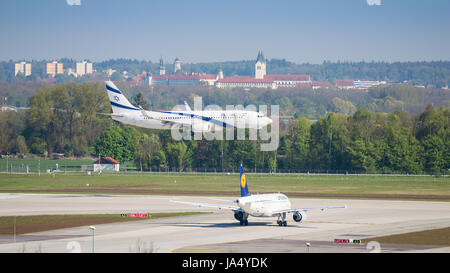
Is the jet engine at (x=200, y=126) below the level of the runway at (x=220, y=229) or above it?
above

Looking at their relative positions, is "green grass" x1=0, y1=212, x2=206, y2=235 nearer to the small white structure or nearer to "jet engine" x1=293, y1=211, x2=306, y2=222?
"jet engine" x1=293, y1=211, x2=306, y2=222

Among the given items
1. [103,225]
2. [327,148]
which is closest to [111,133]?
[327,148]

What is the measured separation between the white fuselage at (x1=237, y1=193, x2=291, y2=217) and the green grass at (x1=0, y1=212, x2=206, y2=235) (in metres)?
13.9

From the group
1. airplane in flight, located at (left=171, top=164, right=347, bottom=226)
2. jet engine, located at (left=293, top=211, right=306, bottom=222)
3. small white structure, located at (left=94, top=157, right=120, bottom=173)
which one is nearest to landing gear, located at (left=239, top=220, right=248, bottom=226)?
airplane in flight, located at (left=171, top=164, right=347, bottom=226)

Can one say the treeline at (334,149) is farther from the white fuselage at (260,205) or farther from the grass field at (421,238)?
the grass field at (421,238)

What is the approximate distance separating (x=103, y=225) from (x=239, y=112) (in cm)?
7552

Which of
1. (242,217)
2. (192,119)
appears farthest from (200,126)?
(242,217)

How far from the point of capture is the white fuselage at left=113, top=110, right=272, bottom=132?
5320 inches

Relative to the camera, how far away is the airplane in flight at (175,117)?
13525 cm

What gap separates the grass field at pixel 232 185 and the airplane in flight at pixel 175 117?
10428 millimetres

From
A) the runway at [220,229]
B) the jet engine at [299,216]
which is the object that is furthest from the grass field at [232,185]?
the jet engine at [299,216]

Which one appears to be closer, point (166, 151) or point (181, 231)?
point (181, 231)
